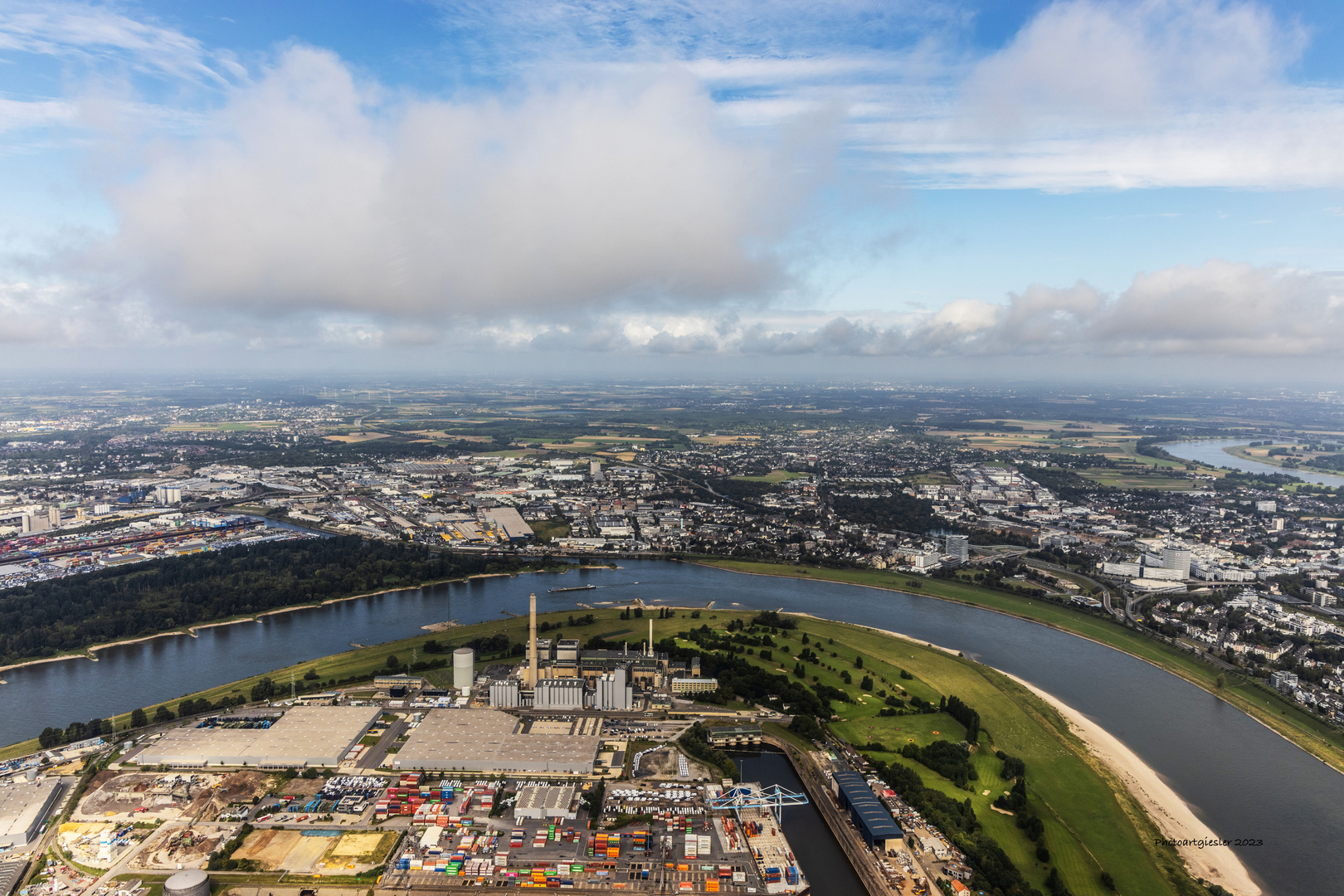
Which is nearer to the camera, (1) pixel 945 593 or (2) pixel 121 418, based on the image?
(1) pixel 945 593

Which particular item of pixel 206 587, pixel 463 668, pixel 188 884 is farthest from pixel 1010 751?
pixel 206 587

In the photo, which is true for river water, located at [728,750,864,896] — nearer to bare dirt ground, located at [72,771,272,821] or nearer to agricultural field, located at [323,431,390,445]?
bare dirt ground, located at [72,771,272,821]

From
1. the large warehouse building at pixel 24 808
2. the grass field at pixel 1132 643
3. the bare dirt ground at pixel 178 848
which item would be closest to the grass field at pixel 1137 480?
the grass field at pixel 1132 643

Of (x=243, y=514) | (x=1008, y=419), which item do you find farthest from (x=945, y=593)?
(x=1008, y=419)

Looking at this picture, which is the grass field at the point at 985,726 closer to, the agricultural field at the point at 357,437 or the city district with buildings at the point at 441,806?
the city district with buildings at the point at 441,806

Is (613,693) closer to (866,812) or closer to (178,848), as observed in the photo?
(866,812)

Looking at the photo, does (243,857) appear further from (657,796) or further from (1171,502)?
(1171,502)

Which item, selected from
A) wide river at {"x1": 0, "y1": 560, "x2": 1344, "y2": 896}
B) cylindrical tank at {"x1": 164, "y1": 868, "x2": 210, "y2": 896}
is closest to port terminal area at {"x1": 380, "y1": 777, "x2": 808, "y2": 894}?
cylindrical tank at {"x1": 164, "y1": 868, "x2": 210, "y2": 896}

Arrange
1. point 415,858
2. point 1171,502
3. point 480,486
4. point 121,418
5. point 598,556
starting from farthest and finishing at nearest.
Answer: point 121,418 → point 480,486 → point 1171,502 → point 598,556 → point 415,858
